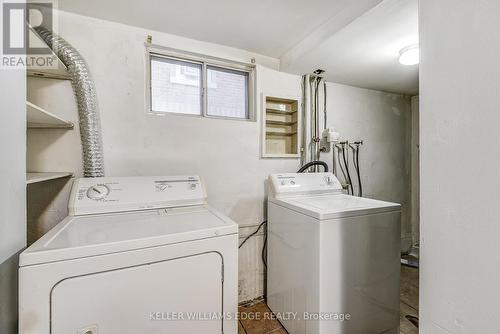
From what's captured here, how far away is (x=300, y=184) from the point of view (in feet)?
6.19

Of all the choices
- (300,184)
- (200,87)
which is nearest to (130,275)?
(300,184)

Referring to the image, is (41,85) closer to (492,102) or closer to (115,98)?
(115,98)

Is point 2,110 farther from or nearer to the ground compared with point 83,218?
farther from the ground

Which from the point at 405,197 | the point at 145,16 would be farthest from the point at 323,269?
the point at 405,197

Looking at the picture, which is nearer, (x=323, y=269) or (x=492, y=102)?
(x=492, y=102)

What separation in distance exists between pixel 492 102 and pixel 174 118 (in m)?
1.82

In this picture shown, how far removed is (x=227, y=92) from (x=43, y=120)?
141 cm

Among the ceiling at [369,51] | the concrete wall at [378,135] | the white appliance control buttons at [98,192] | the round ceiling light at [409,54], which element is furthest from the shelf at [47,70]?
the round ceiling light at [409,54]

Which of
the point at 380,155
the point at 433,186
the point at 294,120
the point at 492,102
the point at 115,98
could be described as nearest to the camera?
the point at 492,102

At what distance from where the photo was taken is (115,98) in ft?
5.42

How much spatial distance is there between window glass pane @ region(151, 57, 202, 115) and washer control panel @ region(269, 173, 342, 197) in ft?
3.21

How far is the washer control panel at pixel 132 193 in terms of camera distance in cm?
130

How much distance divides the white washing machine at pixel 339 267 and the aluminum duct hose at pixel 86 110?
55.4 inches

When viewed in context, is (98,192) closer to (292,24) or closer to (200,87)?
(200,87)
